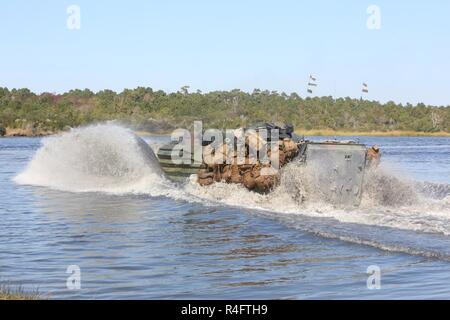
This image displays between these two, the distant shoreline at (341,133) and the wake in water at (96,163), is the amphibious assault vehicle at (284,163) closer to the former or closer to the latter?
the wake in water at (96,163)

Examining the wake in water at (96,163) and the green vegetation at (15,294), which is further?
the wake in water at (96,163)

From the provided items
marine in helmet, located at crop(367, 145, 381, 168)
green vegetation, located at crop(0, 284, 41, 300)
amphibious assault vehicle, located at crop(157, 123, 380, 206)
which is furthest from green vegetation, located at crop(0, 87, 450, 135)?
green vegetation, located at crop(0, 284, 41, 300)

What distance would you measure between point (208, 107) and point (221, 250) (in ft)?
309

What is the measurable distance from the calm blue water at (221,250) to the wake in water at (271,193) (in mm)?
90

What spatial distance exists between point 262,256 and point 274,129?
860 centimetres

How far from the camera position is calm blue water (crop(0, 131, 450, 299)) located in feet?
30.0

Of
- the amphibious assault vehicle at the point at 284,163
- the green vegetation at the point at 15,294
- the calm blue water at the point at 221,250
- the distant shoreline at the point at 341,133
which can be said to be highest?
the amphibious assault vehicle at the point at 284,163

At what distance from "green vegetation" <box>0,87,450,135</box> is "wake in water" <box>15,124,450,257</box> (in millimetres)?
72558

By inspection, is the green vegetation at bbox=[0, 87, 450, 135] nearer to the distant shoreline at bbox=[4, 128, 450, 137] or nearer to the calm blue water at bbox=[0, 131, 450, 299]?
the distant shoreline at bbox=[4, 128, 450, 137]

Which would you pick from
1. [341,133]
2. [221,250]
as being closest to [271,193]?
[221,250]

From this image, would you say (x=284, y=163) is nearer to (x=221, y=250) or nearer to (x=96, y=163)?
(x=221, y=250)

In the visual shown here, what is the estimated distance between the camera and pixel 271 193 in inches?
731

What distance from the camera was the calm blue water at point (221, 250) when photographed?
916cm

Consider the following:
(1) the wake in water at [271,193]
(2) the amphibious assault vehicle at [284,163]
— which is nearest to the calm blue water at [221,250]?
(1) the wake in water at [271,193]
